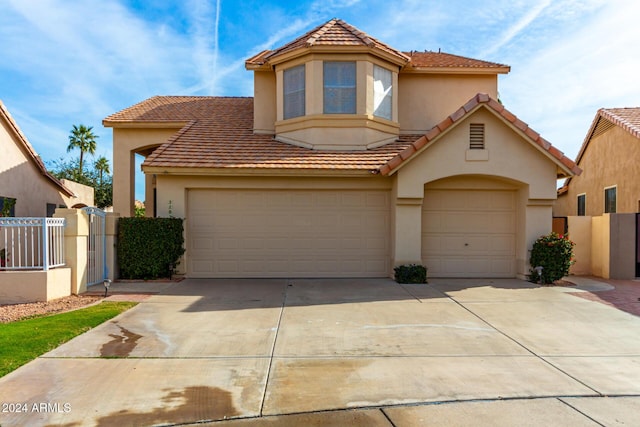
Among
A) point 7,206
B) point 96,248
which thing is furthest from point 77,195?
point 96,248

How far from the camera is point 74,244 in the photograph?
947cm

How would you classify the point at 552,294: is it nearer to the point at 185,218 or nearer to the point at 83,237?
the point at 185,218

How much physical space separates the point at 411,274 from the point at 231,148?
6572mm

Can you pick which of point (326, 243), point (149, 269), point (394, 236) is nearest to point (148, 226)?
point (149, 269)

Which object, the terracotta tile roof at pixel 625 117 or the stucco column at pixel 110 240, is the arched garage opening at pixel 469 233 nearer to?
the terracotta tile roof at pixel 625 117

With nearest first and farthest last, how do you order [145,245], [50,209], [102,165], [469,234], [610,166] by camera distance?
[145,245], [469,234], [50,209], [610,166], [102,165]

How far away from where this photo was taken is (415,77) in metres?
14.3

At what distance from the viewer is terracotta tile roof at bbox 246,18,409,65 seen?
41.8ft

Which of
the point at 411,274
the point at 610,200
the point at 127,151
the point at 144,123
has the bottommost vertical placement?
the point at 411,274

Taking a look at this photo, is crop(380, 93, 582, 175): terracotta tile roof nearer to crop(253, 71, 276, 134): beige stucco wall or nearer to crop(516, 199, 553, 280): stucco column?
crop(516, 199, 553, 280): stucco column

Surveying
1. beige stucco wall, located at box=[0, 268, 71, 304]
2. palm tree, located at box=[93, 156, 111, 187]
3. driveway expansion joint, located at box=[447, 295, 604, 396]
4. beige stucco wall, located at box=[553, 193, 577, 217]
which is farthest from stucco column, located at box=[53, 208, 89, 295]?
palm tree, located at box=[93, 156, 111, 187]

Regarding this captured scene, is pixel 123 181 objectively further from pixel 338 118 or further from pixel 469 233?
pixel 469 233

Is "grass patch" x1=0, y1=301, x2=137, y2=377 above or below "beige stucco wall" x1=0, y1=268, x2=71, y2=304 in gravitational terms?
below

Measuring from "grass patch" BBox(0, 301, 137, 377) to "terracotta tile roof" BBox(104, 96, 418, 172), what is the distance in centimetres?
494
